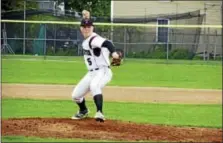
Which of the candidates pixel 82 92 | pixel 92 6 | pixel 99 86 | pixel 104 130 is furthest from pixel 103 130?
pixel 92 6

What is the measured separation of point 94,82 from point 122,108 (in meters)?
3.63

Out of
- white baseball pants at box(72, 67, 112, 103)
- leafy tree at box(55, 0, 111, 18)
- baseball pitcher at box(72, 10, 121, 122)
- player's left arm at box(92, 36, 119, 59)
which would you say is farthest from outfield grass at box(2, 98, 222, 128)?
leafy tree at box(55, 0, 111, 18)

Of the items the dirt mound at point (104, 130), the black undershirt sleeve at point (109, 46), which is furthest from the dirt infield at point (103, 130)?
the black undershirt sleeve at point (109, 46)

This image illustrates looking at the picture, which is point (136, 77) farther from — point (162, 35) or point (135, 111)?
point (162, 35)

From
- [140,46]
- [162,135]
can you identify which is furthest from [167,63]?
[162,135]

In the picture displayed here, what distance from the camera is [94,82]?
9.39 metres

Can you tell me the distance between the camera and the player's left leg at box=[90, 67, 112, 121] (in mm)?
9345

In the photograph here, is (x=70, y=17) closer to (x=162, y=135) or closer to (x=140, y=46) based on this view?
(x=140, y=46)

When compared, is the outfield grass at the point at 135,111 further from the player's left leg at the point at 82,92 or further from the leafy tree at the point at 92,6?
the leafy tree at the point at 92,6

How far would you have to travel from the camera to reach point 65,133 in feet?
27.6

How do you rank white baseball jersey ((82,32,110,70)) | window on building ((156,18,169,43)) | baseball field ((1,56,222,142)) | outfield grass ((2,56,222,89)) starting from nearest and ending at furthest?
baseball field ((1,56,222,142))
white baseball jersey ((82,32,110,70))
outfield grass ((2,56,222,89))
window on building ((156,18,169,43))

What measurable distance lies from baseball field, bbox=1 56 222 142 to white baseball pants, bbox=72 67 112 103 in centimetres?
51

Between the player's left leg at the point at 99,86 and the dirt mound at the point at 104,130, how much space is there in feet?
0.74

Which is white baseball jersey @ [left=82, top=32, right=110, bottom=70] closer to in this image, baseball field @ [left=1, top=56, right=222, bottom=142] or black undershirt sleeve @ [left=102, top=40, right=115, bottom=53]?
black undershirt sleeve @ [left=102, top=40, right=115, bottom=53]
